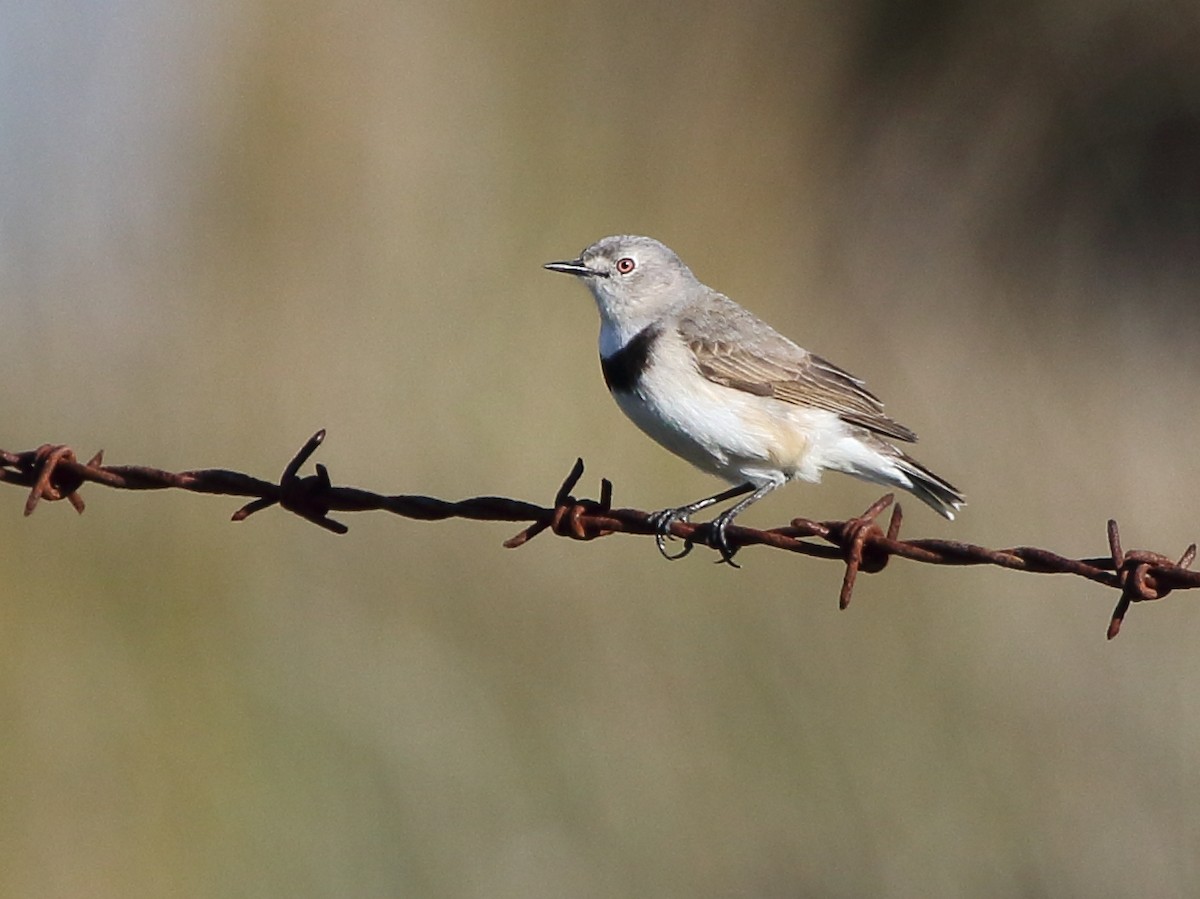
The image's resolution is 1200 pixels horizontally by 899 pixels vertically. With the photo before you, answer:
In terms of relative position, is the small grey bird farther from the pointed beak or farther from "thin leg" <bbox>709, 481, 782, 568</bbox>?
the pointed beak

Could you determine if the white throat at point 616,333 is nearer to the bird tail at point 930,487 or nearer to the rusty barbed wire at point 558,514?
the bird tail at point 930,487

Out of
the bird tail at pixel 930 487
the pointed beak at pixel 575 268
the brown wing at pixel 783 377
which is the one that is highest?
the pointed beak at pixel 575 268

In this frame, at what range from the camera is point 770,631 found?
363 inches

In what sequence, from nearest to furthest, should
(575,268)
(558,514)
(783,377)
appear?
(558,514)
(783,377)
(575,268)

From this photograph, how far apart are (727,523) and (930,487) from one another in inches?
49.2

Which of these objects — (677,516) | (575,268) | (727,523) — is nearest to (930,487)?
(727,523)

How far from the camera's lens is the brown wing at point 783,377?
6.72 meters

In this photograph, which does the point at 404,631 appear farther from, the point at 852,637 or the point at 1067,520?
the point at 1067,520

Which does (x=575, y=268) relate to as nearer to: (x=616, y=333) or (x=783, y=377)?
(x=616, y=333)

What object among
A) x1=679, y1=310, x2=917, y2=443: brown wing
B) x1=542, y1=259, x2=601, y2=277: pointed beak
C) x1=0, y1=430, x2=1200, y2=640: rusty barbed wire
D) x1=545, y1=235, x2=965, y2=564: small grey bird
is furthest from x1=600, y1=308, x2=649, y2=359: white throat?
x1=0, y1=430, x2=1200, y2=640: rusty barbed wire

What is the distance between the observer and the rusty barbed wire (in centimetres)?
404

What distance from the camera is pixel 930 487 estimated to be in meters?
6.89

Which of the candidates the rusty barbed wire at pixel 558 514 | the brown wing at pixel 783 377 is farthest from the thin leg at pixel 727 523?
the brown wing at pixel 783 377

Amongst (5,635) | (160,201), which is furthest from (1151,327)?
(5,635)
